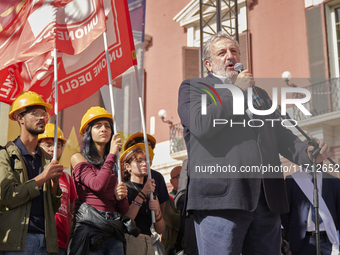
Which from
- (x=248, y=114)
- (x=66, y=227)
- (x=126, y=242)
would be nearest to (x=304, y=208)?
(x=126, y=242)

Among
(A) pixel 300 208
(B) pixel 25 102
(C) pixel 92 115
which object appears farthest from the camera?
(A) pixel 300 208

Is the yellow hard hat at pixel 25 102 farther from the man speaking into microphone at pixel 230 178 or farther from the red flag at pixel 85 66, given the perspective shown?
the man speaking into microphone at pixel 230 178

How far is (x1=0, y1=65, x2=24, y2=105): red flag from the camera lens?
5035 mm

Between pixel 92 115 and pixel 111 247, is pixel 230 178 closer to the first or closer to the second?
pixel 111 247

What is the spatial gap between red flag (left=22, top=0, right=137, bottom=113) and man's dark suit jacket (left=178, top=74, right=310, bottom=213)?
90.3 inches

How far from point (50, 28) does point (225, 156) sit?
260 cm

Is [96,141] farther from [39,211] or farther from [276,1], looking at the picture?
[276,1]

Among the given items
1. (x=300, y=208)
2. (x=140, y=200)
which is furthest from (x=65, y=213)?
(x=300, y=208)

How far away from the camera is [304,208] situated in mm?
5719

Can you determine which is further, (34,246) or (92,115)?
(92,115)

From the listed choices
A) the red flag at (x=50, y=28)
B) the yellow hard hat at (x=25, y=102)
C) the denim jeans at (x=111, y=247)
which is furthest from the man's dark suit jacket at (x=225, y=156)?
the red flag at (x=50, y=28)

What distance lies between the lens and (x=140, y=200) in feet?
15.6

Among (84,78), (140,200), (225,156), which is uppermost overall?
(84,78)

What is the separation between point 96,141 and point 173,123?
1382 centimetres
